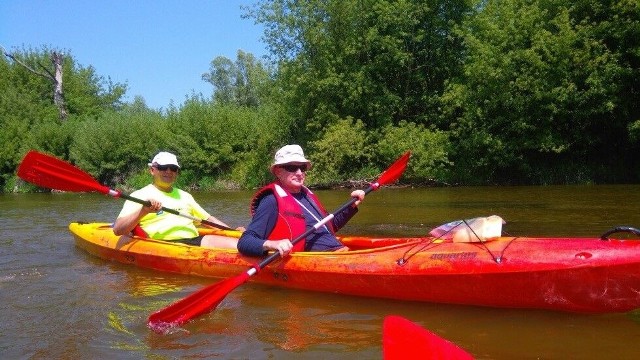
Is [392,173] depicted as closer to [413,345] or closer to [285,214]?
[285,214]

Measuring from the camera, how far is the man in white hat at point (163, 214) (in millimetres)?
6293

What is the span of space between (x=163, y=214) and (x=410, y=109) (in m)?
A: 20.5

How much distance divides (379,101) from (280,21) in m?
5.42

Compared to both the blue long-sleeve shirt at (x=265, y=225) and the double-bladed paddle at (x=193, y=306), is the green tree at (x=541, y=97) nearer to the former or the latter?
the blue long-sleeve shirt at (x=265, y=225)

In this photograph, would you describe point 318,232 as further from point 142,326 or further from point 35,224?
point 35,224

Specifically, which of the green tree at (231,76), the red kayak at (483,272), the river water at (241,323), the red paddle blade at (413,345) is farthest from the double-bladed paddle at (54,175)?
the green tree at (231,76)

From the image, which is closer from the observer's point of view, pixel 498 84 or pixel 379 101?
pixel 498 84

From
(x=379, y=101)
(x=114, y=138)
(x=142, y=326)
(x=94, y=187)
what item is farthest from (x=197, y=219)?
(x=114, y=138)

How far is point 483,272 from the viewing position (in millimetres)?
4145

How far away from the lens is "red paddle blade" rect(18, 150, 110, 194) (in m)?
6.71

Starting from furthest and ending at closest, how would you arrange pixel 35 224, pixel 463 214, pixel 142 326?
pixel 35 224 → pixel 463 214 → pixel 142 326

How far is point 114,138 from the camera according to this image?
2917 cm

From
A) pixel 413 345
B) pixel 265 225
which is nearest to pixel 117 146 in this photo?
pixel 265 225

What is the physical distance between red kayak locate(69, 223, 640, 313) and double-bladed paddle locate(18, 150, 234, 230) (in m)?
2.06
